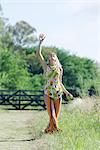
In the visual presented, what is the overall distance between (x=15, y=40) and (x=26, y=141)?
6518cm

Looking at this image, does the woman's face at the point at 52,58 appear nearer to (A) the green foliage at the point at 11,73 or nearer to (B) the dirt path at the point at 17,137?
(B) the dirt path at the point at 17,137

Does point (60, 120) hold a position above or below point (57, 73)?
below

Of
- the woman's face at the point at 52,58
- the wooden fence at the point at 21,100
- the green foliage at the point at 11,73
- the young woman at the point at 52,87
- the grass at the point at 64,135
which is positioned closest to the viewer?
the grass at the point at 64,135

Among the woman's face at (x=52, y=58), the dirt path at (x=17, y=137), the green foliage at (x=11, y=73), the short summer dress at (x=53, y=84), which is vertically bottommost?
the green foliage at (x=11, y=73)

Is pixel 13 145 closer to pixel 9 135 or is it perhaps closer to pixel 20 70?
pixel 9 135

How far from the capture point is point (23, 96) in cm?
2664

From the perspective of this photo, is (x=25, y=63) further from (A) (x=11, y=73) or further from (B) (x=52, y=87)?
(B) (x=52, y=87)

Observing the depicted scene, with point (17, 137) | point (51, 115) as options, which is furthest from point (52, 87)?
point (17, 137)

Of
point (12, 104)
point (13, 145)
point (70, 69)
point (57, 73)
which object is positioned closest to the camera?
point (13, 145)

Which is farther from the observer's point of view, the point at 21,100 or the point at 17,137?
the point at 21,100

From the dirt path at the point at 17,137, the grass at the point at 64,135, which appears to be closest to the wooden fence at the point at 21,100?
the grass at the point at 64,135

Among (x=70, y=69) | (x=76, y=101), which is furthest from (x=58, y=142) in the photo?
(x=70, y=69)

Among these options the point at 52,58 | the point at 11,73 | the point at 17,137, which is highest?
the point at 52,58

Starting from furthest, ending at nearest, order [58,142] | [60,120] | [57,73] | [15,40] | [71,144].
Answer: [15,40], [60,120], [57,73], [58,142], [71,144]
